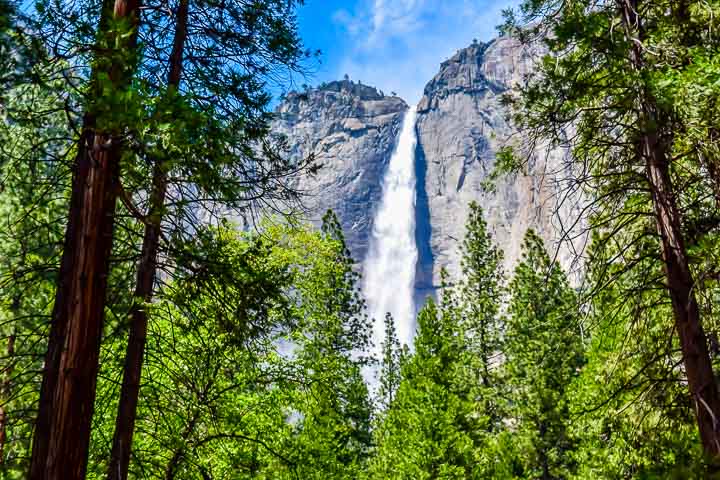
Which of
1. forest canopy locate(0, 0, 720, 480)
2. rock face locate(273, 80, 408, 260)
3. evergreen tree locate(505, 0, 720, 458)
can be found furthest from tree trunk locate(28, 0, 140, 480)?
rock face locate(273, 80, 408, 260)

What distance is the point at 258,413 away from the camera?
319 inches

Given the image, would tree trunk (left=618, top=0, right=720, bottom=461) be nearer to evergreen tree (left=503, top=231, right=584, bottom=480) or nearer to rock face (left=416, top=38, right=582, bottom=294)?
evergreen tree (left=503, top=231, right=584, bottom=480)

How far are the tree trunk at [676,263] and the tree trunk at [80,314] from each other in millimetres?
4128

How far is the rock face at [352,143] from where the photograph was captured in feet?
343

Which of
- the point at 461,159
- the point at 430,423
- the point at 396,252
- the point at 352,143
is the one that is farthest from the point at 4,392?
the point at 352,143

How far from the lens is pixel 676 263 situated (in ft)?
15.7

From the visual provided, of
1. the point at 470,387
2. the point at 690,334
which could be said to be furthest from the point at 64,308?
the point at 470,387

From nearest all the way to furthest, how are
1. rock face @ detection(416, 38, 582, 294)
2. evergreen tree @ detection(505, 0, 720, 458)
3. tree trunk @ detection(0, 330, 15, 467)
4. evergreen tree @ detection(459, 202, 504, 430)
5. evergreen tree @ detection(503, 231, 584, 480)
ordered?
tree trunk @ detection(0, 330, 15, 467) → evergreen tree @ detection(505, 0, 720, 458) → evergreen tree @ detection(503, 231, 584, 480) → evergreen tree @ detection(459, 202, 504, 430) → rock face @ detection(416, 38, 582, 294)

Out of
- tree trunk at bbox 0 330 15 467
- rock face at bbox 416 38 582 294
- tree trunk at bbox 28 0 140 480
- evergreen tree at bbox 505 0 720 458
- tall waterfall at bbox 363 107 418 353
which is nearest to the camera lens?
tree trunk at bbox 28 0 140 480

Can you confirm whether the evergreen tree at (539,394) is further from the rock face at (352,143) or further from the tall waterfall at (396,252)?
the rock face at (352,143)

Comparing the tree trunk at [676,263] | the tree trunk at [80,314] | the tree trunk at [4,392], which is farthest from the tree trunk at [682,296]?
the tree trunk at [4,392]

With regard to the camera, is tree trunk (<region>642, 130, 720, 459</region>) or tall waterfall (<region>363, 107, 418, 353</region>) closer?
tree trunk (<region>642, 130, 720, 459</region>)

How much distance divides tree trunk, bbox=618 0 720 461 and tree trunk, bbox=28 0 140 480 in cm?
413

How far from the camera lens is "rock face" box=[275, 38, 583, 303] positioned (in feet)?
316
